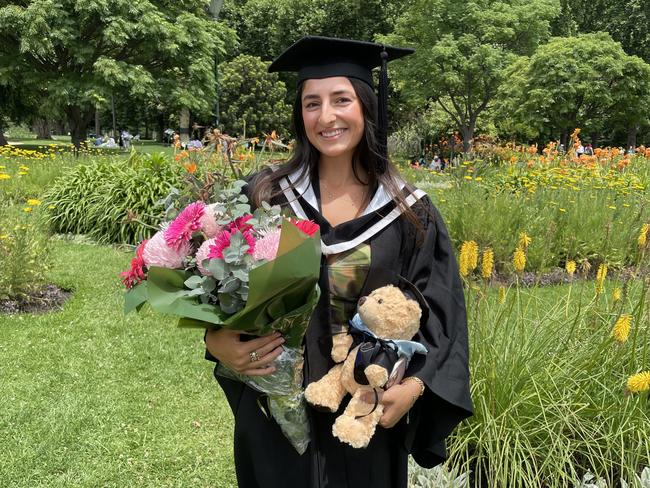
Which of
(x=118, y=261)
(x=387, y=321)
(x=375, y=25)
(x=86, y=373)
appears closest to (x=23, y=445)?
(x=86, y=373)

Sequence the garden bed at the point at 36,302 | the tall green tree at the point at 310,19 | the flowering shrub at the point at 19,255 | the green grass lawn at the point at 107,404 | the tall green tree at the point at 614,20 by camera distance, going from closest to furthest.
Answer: the green grass lawn at the point at 107,404, the flowering shrub at the point at 19,255, the garden bed at the point at 36,302, the tall green tree at the point at 310,19, the tall green tree at the point at 614,20

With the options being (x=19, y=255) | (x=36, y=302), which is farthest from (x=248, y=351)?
(x=36, y=302)

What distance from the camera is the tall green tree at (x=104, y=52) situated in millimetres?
15805

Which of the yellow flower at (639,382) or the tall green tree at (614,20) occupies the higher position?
the tall green tree at (614,20)

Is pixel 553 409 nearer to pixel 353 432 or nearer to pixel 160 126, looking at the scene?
pixel 353 432

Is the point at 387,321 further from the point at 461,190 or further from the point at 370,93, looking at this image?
the point at 461,190

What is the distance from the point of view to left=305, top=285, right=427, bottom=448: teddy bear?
134 cm

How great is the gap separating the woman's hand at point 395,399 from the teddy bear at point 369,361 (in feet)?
0.06

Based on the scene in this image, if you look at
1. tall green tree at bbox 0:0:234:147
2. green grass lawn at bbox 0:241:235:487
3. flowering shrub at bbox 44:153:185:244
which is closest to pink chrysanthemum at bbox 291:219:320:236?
green grass lawn at bbox 0:241:235:487

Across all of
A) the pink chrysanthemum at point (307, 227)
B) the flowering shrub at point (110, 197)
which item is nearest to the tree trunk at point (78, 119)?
the flowering shrub at point (110, 197)

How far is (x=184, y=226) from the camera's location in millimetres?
1255

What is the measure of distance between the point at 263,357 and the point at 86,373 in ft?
9.80

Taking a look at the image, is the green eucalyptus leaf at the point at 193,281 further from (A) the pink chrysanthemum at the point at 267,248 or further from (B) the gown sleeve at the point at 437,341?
(B) the gown sleeve at the point at 437,341

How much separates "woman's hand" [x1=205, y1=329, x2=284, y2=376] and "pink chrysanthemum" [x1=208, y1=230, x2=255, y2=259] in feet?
0.75
